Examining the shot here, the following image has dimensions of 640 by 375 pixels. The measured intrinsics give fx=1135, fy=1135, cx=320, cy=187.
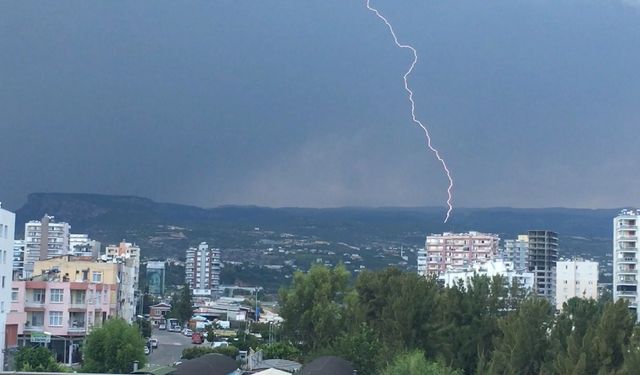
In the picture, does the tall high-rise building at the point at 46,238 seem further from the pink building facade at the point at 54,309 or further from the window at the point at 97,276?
the pink building facade at the point at 54,309

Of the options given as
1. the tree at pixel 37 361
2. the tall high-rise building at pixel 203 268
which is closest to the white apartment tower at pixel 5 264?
the tree at pixel 37 361

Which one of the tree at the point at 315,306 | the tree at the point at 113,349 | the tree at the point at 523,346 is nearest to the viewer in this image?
the tree at the point at 523,346

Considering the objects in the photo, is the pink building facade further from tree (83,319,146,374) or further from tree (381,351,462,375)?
tree (381,351,462,375)

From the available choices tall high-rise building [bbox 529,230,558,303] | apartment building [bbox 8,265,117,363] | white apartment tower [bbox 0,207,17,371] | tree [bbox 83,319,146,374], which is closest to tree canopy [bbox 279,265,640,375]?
tree [bbox 83,319,146,374]

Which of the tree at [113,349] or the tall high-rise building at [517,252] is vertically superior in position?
the tall high-rise building at [517,252]

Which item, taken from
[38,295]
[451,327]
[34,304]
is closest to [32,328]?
[34,304]

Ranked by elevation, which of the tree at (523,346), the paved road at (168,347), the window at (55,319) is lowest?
the paved road at (168,347)

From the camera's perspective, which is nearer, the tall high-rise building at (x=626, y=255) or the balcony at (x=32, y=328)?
the balcony at (x=32, y=328)

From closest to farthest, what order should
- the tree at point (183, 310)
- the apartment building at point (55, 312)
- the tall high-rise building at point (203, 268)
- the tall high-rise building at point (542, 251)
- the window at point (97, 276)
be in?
the apartment building at point (55, 312)
the window at point (97, 276)
the tree at point (183, 310)
the tall high-rise building at point (542, 251)
the tall high-rise building at point (203, 268)
